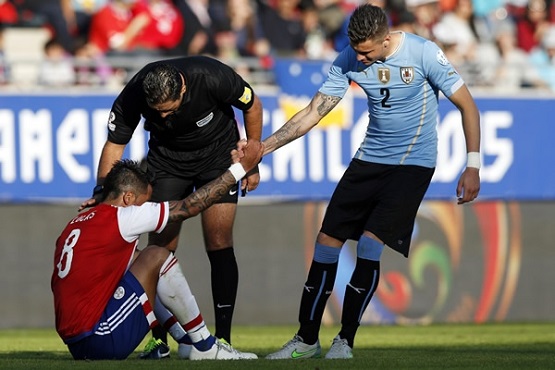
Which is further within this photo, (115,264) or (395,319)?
(395,319)

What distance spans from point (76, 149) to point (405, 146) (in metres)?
6.85

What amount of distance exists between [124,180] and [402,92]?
1995mm

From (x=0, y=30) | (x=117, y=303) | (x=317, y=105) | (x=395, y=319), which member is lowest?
(x=395, y=319)

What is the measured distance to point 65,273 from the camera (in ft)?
25.5

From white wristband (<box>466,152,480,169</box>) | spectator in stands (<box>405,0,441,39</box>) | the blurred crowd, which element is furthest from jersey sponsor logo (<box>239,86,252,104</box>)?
spectator in stands (<box>405,0,441,39</box>)

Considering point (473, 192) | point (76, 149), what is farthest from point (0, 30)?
→ point (473, 192)

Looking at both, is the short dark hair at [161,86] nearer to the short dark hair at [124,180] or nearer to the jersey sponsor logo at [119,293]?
the short dark hair at [124,180]

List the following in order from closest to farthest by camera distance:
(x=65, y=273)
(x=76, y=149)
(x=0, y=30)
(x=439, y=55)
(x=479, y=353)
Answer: (x=65, y=273)
(x=439, y=55)
(x=479, y=353)
(x=76, y=149)
(x=0, y=30)

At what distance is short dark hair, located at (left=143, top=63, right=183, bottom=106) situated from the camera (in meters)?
8.21

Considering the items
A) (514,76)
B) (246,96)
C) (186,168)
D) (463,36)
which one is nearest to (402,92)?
(246,96)

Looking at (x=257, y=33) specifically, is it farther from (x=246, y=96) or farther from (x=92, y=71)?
(x=246, y=96)

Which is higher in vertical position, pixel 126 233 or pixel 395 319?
pixel 126 233

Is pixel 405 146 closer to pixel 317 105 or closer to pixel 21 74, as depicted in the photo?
pixel 317 105

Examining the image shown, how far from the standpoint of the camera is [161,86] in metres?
8.21
